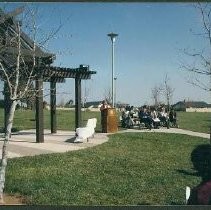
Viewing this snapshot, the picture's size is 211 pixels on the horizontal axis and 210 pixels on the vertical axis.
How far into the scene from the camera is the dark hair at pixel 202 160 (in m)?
4.55

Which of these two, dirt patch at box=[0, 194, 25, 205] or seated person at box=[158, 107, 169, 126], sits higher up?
seated person at box=[158, 107, 169, 126]

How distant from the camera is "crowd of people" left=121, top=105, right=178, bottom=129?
1991 cm

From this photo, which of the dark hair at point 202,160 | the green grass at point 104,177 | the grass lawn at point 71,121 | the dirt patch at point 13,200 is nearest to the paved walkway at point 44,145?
the green grass at point 104,177

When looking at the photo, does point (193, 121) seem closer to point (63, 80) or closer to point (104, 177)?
point (63, 80)

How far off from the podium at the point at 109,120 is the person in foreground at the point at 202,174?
12.5 metres

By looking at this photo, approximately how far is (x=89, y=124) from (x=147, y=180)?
22.7 feet

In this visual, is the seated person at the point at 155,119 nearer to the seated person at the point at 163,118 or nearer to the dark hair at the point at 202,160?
the seated person at the point at 163,118

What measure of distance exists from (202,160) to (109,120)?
1328 centimetres

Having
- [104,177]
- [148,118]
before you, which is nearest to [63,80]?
[148,118]

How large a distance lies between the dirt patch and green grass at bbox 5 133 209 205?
13 centimetres

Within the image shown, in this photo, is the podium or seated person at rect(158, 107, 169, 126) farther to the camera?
seated person at rect(158, 107, 169, 126)

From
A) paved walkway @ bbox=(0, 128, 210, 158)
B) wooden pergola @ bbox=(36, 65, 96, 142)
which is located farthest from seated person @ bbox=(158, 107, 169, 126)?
paved walkway @ bbox=(0, 128, 210, 158)

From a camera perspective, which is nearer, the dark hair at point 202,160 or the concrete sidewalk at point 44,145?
the dark hair at point 202,160

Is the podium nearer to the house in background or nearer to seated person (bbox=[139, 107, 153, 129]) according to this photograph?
seated person (bbox=[139, 107, 153, 129])
